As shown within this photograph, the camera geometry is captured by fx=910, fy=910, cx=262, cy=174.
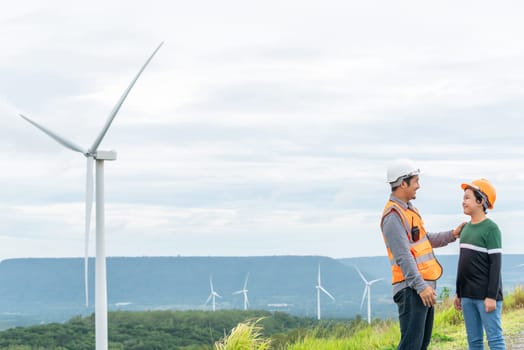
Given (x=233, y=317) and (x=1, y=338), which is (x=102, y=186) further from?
(x=1, y=338)

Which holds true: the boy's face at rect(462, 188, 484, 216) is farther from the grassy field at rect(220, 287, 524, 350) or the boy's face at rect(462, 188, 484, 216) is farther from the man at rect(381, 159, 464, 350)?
the grassy field at rect(220, 287, 524, 350)

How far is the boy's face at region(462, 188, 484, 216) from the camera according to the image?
294 inches

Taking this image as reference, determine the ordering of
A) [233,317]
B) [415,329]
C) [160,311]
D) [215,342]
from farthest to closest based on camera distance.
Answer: [160,311], [233,317], [215,342], [415,329]

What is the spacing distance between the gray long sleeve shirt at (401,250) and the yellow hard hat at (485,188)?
0.65 metres

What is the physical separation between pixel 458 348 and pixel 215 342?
112 inches

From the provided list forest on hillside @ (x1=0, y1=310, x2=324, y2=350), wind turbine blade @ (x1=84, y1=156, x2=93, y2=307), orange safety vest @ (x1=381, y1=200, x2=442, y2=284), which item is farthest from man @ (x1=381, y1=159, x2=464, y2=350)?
forest on hillside @ (x1=0, y1=310, x2=324, y2=350)

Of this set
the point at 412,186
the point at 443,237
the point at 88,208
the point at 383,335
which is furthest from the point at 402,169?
the point at 88,208

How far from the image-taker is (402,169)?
7.11 meters

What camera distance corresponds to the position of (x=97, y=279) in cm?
1352

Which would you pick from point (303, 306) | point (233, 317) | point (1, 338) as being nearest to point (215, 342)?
point (233, 317)

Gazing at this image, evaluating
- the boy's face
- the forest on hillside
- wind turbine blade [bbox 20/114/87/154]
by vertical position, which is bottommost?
the forest on hillside

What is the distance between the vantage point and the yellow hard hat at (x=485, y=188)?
7453mm

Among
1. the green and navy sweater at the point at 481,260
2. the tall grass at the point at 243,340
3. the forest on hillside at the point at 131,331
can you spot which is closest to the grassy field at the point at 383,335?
the tall grass at the point at 243,340

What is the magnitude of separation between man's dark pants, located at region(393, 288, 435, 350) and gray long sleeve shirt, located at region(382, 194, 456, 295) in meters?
0.08
